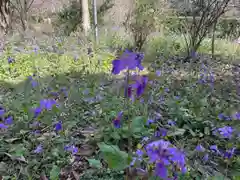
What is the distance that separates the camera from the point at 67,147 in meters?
1.43

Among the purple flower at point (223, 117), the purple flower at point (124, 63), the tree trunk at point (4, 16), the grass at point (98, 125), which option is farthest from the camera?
the tree trunk at point (4, 16)

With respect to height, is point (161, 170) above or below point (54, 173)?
above

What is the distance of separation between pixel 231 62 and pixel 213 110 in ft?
9.44

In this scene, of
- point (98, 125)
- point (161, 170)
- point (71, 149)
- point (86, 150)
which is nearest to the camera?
point (161, 170)

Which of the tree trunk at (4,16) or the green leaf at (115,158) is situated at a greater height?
the tree trunk at (4,16)

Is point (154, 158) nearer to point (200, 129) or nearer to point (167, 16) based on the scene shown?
point (200, 129)

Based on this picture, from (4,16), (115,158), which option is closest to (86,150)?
(115,158)

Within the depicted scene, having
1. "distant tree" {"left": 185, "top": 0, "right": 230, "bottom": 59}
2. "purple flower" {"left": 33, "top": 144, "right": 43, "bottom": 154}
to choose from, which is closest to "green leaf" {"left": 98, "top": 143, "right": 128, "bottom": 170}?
"purple flower" {"left": 33, "top": 144, "right": 43, "bottom": 154}

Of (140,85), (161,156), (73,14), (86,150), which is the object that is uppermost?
(73,14)

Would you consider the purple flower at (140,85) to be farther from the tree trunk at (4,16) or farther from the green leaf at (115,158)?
the tree trunk at (4,16)

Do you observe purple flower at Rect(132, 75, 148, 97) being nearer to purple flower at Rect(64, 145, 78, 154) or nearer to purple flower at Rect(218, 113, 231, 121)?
purple flower at Rect(64, 145, 78, 154)

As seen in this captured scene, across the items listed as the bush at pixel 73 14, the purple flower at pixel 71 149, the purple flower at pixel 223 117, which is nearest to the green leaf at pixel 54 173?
the purple flower at pixel 71 149

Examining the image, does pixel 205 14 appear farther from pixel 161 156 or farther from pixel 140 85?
pixel 161 156

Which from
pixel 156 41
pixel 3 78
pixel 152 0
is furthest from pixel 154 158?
pixel 152 0
